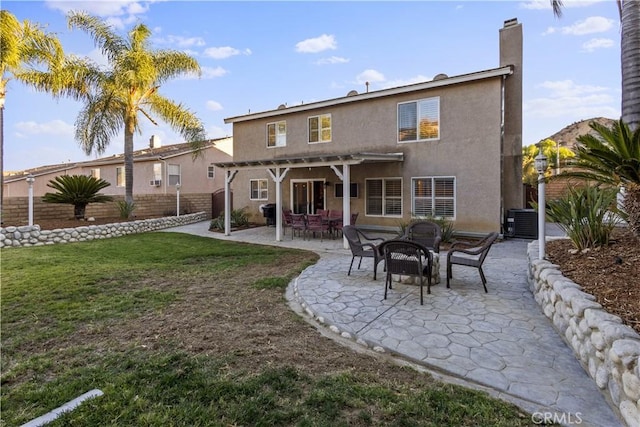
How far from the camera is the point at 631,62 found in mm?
5953

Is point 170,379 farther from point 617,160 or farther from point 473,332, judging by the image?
point 617,160

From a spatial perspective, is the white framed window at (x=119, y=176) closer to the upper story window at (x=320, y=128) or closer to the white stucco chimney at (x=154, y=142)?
the white stucco chimney at (x=154, y=142)

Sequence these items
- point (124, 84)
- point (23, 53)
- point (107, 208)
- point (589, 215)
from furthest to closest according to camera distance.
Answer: point (107, 208)
point (124, 84)
point (23, 53)
point (589, 215)

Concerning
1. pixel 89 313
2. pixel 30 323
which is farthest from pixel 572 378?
pixel 30 323

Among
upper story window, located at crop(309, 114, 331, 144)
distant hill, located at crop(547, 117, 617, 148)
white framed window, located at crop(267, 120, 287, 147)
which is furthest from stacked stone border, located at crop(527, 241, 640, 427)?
distant hill, located at crop(547, 117, 617, 148)

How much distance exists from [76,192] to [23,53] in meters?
5.63

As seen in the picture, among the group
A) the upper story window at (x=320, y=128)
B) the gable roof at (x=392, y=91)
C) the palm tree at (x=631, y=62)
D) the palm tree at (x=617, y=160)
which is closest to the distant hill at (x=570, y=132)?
the gable roof at (x=392, y=91)

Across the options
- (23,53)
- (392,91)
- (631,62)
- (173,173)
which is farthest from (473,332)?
(173,173)

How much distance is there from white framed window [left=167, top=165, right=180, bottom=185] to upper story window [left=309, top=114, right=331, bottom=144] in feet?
36.0

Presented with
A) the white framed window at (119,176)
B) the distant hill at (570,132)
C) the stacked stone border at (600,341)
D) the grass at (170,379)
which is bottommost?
the grass at (170,379)

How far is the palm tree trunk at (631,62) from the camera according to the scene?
231 inches

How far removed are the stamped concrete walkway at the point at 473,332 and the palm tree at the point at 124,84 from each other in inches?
500

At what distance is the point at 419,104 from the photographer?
12633 mm

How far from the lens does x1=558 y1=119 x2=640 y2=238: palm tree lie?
3996 millimetres
